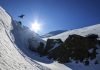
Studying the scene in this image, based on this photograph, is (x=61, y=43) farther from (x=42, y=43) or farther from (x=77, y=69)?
(x=77, y=69)

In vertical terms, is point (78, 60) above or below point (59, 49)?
below

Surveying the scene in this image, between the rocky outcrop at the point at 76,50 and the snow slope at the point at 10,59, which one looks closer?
the snow slope at the point at 10,59

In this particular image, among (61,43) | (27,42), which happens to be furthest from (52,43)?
(27,42)

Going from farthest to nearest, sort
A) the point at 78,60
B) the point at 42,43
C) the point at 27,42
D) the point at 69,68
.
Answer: the point at 42,43 → the point at 27,42 → the point at 78,60 → the point at 69,68

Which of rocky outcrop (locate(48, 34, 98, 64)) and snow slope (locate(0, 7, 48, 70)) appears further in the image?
rocky outcrop (locate(48, 34, 98, 64))

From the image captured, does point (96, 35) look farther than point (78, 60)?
Yes

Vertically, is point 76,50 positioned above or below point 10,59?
above

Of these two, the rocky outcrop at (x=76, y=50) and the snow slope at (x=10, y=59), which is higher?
the rocky outcrop at (x=76, y=50)

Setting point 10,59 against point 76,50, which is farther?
point 76,50

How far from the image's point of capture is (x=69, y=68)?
29922mm

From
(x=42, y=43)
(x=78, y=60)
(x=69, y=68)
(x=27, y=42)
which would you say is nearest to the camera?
(x=69, y=68)

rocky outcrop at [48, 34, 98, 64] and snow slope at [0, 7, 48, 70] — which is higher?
rocky outcrop at [48, 34, 98, 64]

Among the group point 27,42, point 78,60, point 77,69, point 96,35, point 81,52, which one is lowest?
point 77,69

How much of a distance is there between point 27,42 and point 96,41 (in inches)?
596
